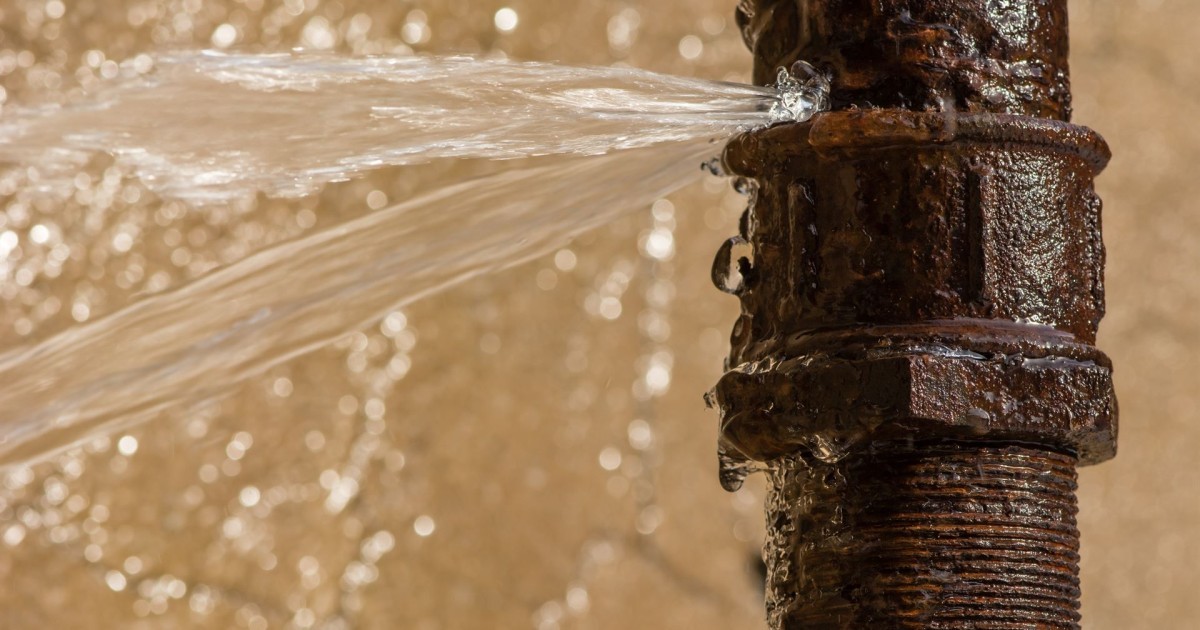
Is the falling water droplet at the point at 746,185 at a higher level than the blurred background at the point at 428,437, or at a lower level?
higher

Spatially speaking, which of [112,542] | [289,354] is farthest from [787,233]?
[112,542]

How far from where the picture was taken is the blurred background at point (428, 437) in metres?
1.39

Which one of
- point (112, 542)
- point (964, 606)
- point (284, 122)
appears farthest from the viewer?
point (112, 542)

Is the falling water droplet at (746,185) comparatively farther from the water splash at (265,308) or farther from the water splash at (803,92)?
the water splash at (265,308)

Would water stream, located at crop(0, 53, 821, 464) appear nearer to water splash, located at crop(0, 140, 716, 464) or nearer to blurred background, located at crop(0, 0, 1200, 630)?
water splash, located at crop(0, 140, 716, 464)

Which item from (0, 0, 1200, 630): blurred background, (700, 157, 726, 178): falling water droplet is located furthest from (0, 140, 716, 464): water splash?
(0, 0, 1200, 630): blurred background

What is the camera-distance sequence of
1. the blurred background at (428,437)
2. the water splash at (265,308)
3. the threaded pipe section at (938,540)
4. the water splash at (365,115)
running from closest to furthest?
the threaded pipe section at (938,540), the water splash at (365,115), the water splash at (265,308), the blurred background at (428,437)

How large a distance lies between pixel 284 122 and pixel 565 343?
0.74m

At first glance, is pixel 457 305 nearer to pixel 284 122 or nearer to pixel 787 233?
pixel 284 122

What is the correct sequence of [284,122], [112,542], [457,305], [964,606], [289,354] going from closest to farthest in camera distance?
[964,606], [284,122], [289,354], [112,542], [457,305]

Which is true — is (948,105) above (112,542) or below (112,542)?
above

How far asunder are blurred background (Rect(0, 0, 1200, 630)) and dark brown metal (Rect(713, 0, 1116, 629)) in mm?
831

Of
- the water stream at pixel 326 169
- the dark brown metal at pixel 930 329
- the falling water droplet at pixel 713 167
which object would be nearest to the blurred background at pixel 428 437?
the water stream at pixel 326 169

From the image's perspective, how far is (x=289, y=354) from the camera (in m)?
1.00
